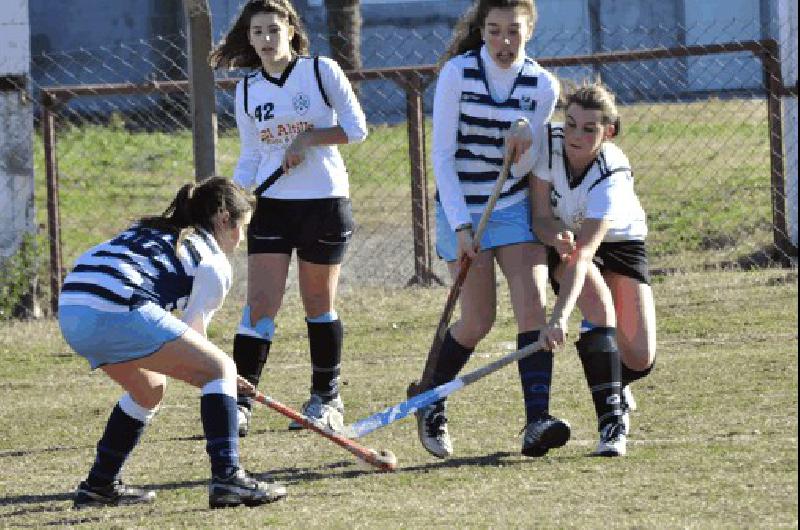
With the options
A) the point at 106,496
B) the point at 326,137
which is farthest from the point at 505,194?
the point at 106,496

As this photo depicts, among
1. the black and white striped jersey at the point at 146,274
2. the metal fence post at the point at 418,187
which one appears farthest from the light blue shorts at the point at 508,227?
the metal fence post at the point at 418,187

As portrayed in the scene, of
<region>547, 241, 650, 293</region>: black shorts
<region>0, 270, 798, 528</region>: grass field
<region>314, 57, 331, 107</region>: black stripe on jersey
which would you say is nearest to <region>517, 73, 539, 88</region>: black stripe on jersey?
<region>547, 241, 650, 293</region>: black shorts

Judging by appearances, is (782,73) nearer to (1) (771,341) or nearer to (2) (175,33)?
(1) (771,341)

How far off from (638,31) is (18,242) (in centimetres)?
1160

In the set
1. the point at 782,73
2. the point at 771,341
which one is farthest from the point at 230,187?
the point at 782,73

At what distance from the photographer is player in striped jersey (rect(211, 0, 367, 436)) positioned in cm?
671

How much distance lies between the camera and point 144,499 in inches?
215

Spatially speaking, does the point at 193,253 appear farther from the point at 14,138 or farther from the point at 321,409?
the point at 14,138

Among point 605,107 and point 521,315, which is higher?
point 605,107

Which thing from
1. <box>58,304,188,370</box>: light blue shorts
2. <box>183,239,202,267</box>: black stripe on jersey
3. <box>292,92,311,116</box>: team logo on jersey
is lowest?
<box>58,304,188,370</box>: light blue shorts

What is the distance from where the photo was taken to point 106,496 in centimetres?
543

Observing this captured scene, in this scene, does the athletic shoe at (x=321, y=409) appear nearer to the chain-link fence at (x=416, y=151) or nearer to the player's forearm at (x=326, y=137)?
the player's forearm at (x=326, y=137)

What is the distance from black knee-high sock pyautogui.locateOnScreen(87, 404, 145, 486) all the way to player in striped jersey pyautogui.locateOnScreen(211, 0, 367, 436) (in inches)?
46.8

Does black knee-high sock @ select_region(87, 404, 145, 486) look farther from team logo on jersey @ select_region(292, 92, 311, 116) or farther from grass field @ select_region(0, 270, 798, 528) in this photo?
team logo on jersey @ select_region(292, 92, 311, 116)
